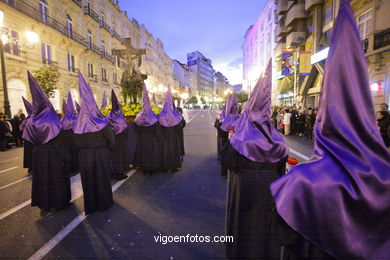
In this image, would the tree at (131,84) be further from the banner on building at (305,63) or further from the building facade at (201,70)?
the building facade at (201,70)

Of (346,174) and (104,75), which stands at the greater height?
(104,75)

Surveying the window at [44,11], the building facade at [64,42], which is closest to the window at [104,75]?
the building facade at [64,42]

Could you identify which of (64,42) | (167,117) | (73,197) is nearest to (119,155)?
(73,197)

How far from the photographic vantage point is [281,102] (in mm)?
30453

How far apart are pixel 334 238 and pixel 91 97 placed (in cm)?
406

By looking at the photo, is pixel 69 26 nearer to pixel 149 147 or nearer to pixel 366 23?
pixel 149 147

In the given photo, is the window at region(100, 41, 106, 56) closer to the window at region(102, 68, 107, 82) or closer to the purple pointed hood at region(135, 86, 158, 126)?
the window at region(102, 68, 107, 82)

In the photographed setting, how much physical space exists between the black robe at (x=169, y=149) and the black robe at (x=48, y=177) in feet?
8.84

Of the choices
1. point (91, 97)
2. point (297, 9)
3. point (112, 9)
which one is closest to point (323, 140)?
point (91, 97)

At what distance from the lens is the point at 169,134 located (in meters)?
6.21

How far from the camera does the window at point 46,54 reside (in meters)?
16.6

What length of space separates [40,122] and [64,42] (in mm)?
19276

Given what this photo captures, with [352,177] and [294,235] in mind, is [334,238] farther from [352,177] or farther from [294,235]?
[352,177]

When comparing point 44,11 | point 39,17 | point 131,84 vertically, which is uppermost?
point 44,11
